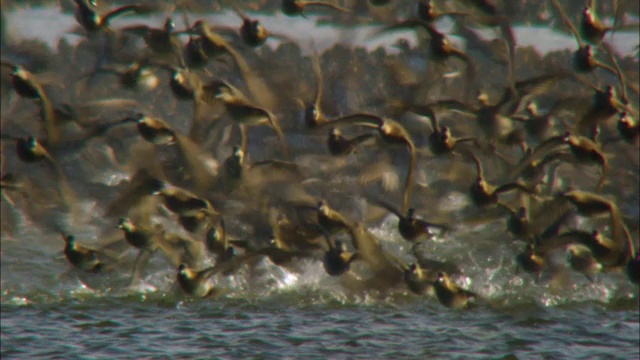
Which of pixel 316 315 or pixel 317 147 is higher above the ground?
pixel 317 147

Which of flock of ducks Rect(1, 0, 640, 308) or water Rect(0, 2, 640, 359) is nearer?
water Rect(0, 2, 640, 359)

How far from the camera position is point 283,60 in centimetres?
737

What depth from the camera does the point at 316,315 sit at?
5.61 meters

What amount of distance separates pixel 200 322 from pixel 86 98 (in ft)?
10.6

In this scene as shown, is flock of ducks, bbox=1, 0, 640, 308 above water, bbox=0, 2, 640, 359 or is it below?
above

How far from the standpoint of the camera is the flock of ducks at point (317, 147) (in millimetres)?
5605

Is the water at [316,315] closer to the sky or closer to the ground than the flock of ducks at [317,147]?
closer to the ground

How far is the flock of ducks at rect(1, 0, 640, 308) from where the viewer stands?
5.61 m

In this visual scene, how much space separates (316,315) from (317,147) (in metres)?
1.84

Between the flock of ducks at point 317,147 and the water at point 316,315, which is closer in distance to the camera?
the water at point 316,315

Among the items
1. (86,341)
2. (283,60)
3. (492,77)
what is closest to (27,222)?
(283,60)

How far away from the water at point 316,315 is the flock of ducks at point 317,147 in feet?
0.53

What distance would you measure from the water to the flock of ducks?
0.16 m

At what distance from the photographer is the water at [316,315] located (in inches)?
192
